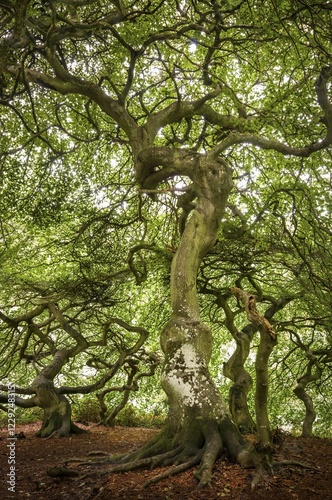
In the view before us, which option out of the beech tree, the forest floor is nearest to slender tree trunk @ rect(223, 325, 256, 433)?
the forest floor

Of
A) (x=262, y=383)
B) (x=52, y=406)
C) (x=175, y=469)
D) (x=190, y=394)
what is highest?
(x=262, y=383)

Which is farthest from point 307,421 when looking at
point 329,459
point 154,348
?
point 154,348

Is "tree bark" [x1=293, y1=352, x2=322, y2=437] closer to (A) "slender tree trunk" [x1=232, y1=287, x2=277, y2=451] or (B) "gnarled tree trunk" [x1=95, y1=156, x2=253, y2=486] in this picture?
(B) "gnarled tree trunk" [x1=95, y1=156, x2=253, y2=486]

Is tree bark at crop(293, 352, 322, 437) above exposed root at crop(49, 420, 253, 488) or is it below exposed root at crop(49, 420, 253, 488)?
above

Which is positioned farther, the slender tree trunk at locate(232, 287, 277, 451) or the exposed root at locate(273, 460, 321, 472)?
the exposed root at locate(273, 460, 321, 472)

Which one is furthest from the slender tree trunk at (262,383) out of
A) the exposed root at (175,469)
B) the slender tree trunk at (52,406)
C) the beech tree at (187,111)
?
the slender tree trunk at (52,406)

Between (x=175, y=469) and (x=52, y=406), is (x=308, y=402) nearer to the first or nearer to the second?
(x=52, y=406)

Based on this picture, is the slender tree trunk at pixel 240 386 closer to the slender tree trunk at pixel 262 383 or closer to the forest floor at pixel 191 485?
the forest floor at pixel 191 485

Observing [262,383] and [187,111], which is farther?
[187,111]

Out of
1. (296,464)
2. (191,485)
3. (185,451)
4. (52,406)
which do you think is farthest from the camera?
(52,406)

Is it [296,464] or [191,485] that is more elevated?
[296,464]

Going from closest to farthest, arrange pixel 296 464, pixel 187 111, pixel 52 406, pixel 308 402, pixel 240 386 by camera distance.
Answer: pixel 296 464 < pixel 187 111 < pixel 240 386 < pixel 308 402 < pixel 52 406

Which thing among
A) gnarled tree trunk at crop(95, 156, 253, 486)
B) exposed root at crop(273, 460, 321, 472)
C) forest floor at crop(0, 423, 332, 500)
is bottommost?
forest floor at crop(0, 423, 332, 500)

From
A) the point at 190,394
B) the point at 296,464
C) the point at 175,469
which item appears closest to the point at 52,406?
the point at 190,394
